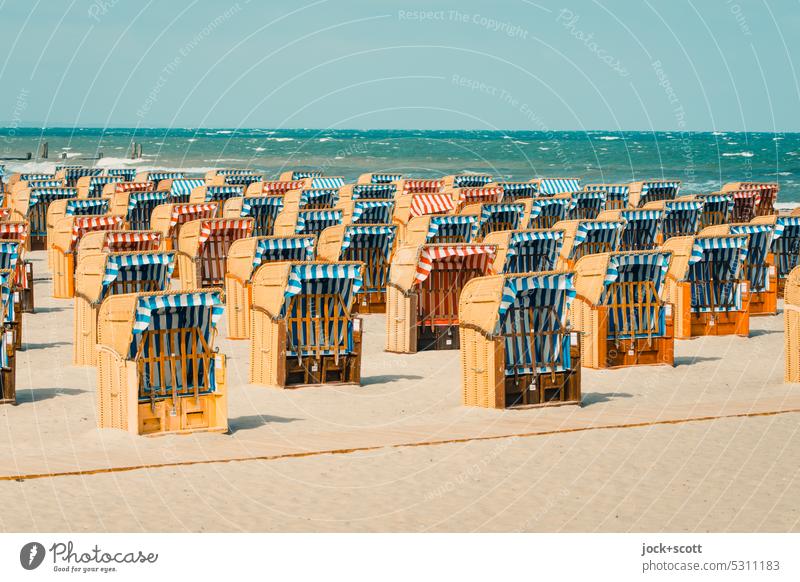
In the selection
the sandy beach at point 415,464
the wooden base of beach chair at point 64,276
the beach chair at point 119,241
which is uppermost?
the beach chair at point 119,241

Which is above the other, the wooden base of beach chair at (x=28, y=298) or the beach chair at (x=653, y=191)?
A: the beach chair at (x=653, y=191)

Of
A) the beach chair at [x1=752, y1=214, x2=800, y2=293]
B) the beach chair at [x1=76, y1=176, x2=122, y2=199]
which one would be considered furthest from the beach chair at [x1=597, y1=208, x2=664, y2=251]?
the beach chair at [x1=76, y1=176, x2=122, y2=199]

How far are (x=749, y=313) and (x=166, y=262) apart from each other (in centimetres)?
1081

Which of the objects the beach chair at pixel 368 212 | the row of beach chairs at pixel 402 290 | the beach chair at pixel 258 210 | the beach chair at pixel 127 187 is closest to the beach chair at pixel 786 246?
the row of beach chairs at pixel 402 290

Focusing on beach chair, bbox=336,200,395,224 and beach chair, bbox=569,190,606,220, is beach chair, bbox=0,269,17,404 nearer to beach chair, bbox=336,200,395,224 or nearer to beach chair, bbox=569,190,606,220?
beach chair, bbox=336,200,395,224

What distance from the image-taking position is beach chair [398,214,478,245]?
90.9 feet

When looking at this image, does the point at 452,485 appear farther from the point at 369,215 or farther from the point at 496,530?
the point at 369,215

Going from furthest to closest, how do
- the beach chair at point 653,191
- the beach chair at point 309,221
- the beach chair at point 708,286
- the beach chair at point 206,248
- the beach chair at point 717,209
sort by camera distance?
the beach chair at point 653,191
the beach chair at point 717,209
the beach chair at point 309,221
the beach chair at point 206,248
the beach chair at point 708,286

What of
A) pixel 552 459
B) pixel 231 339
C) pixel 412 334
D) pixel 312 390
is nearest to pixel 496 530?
pixel 552 459

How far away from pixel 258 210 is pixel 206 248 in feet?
24.8

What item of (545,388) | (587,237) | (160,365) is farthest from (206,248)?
(160,365)

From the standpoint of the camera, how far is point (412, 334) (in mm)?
22469

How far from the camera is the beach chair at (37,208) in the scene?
1591 inches

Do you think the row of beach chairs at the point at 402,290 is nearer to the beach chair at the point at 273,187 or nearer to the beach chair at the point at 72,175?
the beach chair at the point at 273,187
